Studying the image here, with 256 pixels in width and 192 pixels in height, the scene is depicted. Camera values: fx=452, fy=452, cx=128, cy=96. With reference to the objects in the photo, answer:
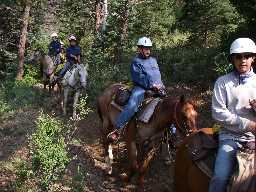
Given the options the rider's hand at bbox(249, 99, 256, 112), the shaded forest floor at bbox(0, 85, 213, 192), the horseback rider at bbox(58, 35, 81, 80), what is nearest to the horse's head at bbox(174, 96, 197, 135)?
the shaded forest floor at bbox(0, 85, 213, 192)

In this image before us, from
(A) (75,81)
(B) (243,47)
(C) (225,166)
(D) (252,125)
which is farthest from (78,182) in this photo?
(A) (75,81)

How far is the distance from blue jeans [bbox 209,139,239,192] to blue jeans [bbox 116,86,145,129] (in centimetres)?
415

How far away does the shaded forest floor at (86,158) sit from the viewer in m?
9.73

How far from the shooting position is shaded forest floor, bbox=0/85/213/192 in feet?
31.9

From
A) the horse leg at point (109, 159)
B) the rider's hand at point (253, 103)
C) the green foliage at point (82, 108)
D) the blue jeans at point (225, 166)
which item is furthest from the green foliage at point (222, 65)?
the rider's hand at point (253, 103)

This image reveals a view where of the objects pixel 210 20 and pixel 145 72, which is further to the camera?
pixel 210 20

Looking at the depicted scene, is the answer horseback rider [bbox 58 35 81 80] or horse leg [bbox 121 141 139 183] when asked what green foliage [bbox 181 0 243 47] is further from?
horse leg [bbox 121 141 139 183]

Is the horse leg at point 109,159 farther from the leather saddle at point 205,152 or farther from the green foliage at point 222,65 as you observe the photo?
the leather saddle at point 205,152

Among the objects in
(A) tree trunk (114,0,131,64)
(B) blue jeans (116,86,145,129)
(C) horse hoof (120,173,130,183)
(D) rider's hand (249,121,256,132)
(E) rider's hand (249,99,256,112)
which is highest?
(A) tree trunk (114,0,131,64)

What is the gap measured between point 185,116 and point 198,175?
2.08 meters

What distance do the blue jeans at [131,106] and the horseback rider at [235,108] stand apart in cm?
413

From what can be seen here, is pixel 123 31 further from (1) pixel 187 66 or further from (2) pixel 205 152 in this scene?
(2) pixel 205 152

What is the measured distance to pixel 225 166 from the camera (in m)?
5.55

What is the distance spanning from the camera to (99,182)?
1012cm
